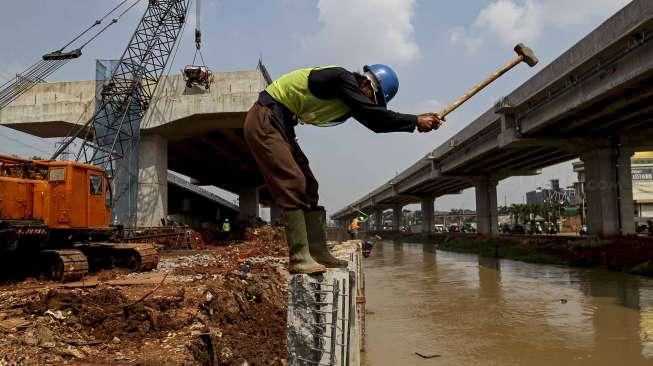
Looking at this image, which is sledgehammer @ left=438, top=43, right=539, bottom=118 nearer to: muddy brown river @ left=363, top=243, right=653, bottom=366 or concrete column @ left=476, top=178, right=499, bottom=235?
muddy brown river @ left=363, top=243, right=653, bottom=366

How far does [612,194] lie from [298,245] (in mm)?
30034

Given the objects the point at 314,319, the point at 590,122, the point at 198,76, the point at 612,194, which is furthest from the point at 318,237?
the point at 612,194

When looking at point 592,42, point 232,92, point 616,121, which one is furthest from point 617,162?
point 232,92

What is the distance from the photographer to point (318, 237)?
3.94 meters

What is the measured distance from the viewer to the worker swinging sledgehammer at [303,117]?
3.32 metres

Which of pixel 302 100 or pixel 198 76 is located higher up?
pixel 198 76

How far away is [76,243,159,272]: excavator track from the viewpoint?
51.1 ft

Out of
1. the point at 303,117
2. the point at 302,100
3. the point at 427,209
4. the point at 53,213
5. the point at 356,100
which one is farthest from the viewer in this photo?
the point at 427,209

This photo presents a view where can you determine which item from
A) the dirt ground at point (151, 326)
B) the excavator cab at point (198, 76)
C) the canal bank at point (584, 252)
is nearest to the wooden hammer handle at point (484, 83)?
the dirt ground at point (151, 326)

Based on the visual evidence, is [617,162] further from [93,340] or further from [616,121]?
[93,340]

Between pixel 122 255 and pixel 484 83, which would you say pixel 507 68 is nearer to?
pixel 484 83

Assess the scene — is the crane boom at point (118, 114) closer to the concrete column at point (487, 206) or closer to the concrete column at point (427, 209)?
the concrete column at point (487, 206)

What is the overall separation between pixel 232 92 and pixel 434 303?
14.8 meters

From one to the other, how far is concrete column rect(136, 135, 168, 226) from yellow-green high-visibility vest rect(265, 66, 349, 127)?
1007 inches
